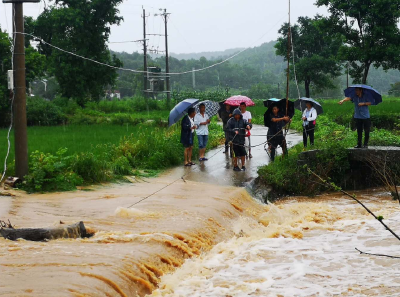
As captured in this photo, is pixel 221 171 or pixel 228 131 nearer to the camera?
pixel 221 171

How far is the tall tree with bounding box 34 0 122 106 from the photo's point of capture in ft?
132

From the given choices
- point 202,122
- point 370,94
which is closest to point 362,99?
point 370,94

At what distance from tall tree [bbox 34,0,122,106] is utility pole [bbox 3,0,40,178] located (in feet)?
95.7

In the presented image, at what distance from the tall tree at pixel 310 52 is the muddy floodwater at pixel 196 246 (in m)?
35.6

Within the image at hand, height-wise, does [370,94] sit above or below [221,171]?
above

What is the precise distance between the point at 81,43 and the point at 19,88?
3106cm

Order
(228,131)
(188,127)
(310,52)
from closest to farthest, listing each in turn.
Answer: (228,131) < (188,127) < (310,52)

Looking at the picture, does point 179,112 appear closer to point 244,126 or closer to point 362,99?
point 244,126

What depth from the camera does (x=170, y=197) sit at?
36.8 ft

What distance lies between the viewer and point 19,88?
1143 centimetres

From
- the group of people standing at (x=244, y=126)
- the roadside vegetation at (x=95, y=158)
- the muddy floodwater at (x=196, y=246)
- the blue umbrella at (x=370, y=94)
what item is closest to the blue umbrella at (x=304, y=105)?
the group of people standing at (x=244, y=126)

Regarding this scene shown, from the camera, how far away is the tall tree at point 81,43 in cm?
4022

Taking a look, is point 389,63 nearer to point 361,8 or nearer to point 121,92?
point 361,8

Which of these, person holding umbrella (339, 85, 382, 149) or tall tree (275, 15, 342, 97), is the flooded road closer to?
person holding umbrella (339, 85, 382, 149)
